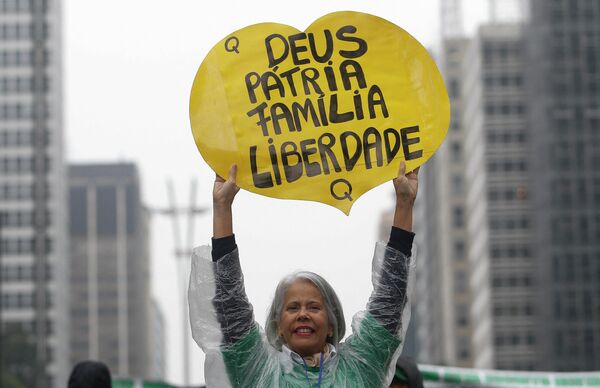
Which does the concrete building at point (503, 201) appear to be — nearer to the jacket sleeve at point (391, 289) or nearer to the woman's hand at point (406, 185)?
the woman's hand at point (406, 185)

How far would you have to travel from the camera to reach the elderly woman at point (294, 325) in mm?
5910

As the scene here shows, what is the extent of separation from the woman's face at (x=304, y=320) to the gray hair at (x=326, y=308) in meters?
0.02

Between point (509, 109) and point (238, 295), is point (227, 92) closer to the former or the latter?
point (238, 295)

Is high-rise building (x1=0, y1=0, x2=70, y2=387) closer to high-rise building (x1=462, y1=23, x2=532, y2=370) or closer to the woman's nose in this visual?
high-rise building (x1=462, y1=23, x2=532, y2=370)

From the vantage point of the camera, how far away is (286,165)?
6359 mm

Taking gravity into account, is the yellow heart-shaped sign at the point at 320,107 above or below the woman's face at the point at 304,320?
above

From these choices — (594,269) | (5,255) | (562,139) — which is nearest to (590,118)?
(562,139)

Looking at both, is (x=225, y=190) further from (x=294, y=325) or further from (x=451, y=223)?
(x=451, y=223)

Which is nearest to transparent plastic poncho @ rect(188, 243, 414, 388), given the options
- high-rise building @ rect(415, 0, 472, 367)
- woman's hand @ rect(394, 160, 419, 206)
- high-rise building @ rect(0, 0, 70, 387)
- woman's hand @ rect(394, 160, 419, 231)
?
woman's hand @ rect(394, 160, 419, 231)

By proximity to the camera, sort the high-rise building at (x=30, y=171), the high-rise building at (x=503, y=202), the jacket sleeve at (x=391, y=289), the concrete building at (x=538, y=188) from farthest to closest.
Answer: the high-rise building at (x=503, y=202), the high-rise building at (x=30, y=171), the concrete building at (x=538, y=188), the jacket sleeve at (x=391, y=289)

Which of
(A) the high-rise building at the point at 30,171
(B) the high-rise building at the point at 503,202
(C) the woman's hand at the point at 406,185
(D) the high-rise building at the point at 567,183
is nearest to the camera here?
(C) the woman's hand at the point at 406,185

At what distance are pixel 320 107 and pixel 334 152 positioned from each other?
21cm

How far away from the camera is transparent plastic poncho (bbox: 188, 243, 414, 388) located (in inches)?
233

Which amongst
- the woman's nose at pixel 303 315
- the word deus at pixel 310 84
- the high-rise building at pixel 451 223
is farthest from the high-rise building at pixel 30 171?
the woman's nose at pixel 303 315
